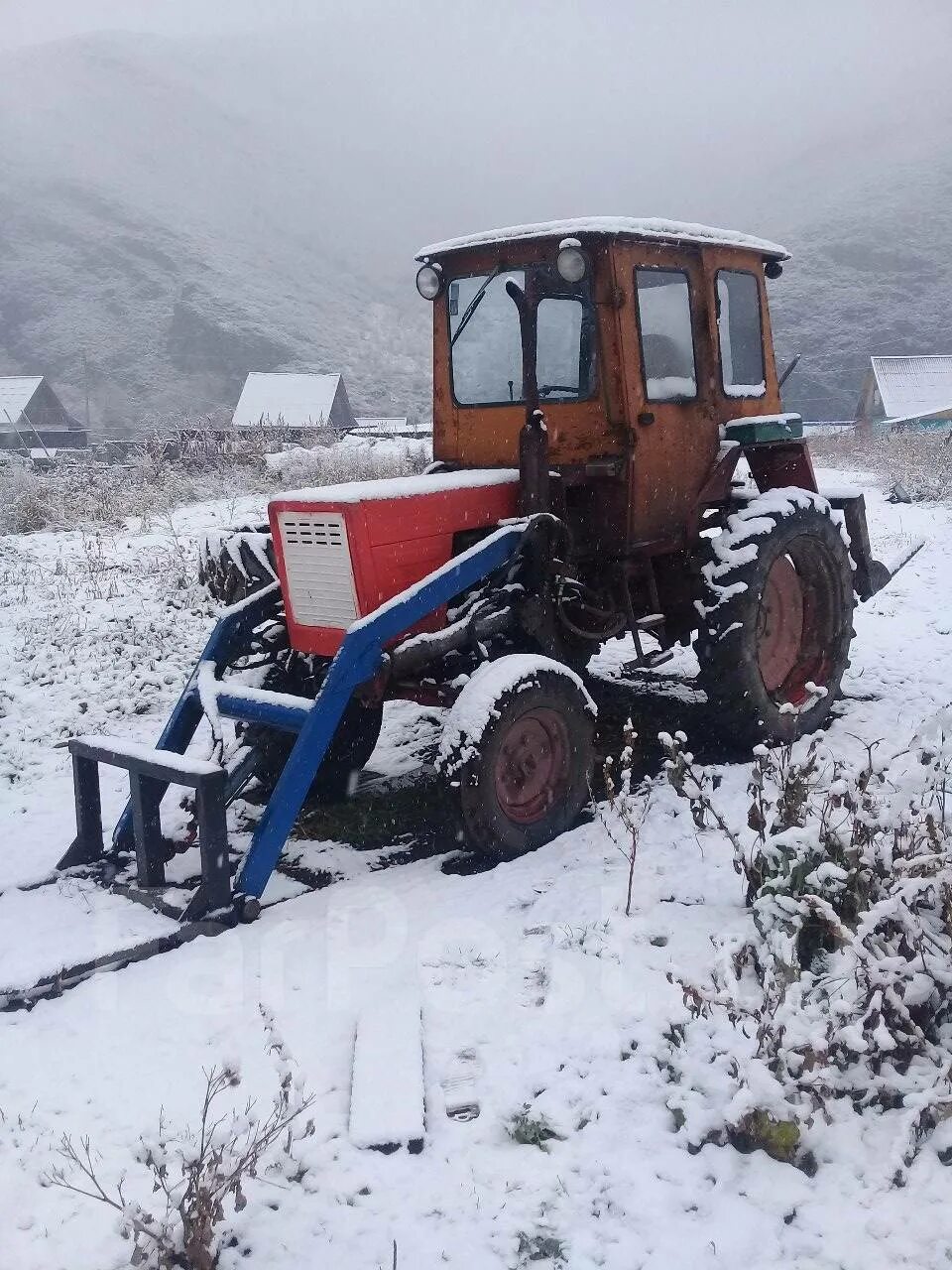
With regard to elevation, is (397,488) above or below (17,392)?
below

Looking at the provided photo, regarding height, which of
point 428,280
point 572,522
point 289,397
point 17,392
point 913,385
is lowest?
point 572,522

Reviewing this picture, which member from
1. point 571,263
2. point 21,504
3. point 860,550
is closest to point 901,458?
point 860,550

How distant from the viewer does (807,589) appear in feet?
18.5

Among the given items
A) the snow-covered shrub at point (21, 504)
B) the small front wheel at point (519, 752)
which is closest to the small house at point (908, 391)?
the snow-covered shrub at point (21, 504)

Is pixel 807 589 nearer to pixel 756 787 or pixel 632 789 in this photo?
pixel 632 789

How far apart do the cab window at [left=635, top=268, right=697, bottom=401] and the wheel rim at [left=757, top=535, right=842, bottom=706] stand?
3.73ft

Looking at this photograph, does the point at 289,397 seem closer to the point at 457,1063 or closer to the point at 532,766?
the point at 532,766

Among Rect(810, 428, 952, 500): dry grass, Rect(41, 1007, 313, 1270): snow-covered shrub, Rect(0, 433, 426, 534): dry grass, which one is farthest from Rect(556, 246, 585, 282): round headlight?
Rect(810, 428, 952, 500): dry grass

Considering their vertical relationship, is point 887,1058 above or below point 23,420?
below

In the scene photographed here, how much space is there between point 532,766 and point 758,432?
2199 mm

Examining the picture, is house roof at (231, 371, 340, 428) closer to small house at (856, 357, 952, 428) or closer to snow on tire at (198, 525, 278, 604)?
small house at (856, 357, 952, 428)

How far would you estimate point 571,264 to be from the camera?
4.13 m

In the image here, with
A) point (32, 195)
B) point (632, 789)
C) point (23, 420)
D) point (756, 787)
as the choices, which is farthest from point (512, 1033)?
point (32, 195)

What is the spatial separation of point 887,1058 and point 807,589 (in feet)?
11.0
